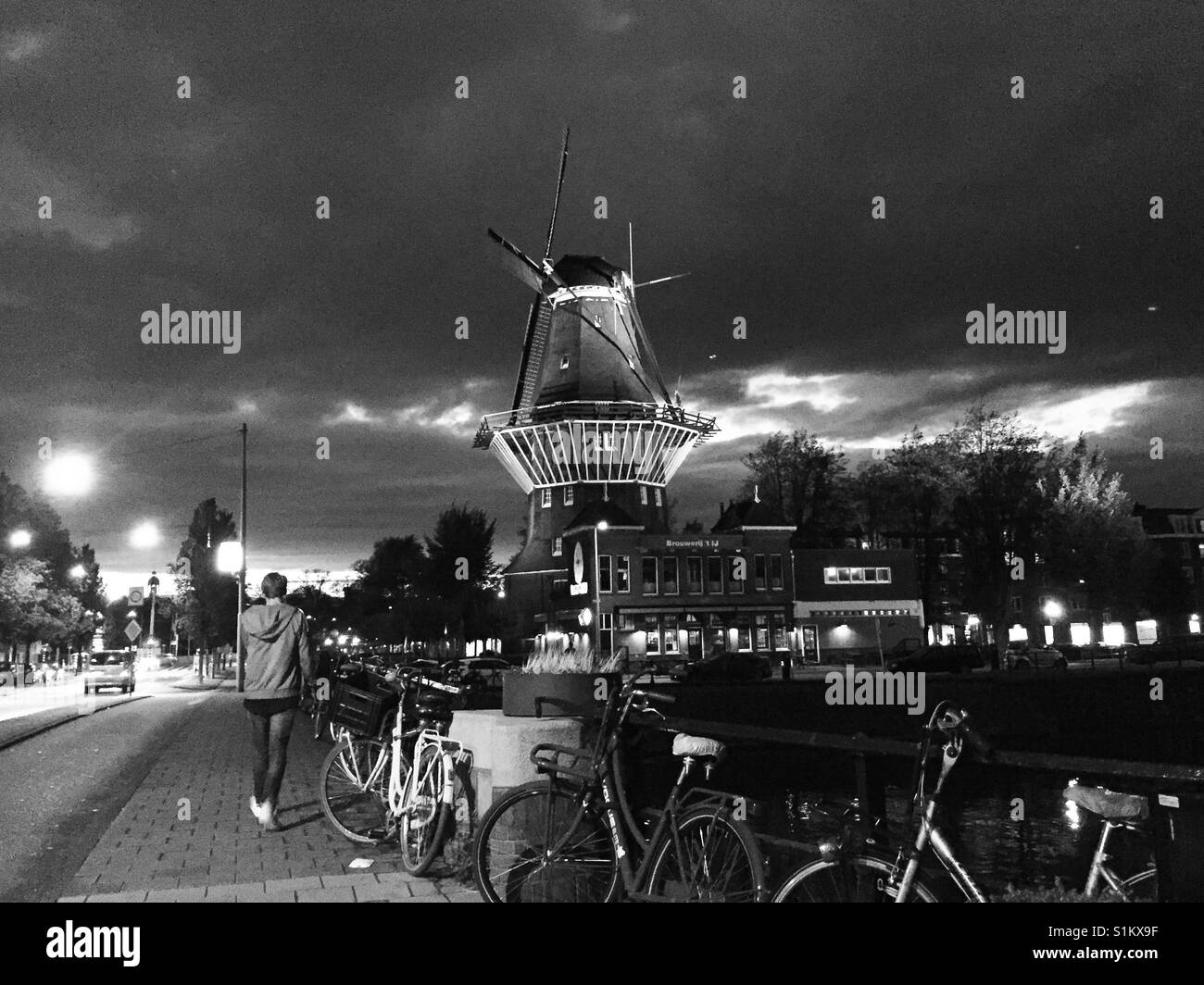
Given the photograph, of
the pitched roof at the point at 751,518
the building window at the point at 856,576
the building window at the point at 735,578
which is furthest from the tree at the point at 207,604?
the building window at the point at 856,576

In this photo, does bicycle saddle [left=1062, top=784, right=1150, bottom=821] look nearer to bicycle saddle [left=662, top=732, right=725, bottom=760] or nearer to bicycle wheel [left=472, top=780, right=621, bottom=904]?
bicycle saddle [left=662, top=732, right=725, bottom=760]

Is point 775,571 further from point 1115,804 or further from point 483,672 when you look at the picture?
point 1115,804

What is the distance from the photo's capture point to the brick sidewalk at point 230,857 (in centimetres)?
642

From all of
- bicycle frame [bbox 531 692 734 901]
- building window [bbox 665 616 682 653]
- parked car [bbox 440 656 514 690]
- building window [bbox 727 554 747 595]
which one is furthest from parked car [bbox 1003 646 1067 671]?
bicycle frame [bbox 531 692 734 901]

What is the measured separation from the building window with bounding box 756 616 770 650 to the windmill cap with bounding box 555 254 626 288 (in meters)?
23.6

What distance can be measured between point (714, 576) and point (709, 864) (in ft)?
189

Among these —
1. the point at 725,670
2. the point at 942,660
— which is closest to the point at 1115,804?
the point at 725,670

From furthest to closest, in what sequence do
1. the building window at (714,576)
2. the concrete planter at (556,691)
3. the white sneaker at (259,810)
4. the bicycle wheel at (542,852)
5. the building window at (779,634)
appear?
the building window at (779,634), the building window at (714,576), the white sneaker at (259,810), the concrete planter at (556,691), the bicycle wheel at (542,852)

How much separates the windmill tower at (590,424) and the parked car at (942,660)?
20552mm

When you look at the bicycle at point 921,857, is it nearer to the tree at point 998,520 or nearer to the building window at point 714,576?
the tree at point 998,520

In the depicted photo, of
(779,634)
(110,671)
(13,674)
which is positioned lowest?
(13,674)

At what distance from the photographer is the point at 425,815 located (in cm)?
708
